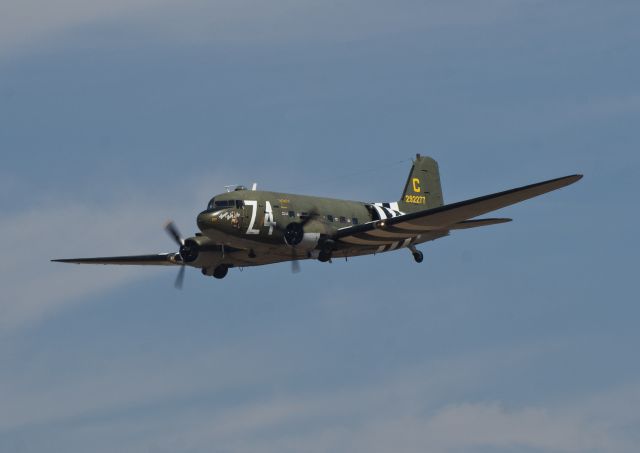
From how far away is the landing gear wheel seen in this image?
65.6 meters

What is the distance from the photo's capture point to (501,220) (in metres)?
65.4

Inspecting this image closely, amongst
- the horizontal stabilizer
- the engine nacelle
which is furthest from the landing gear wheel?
the horizontal stabilizer

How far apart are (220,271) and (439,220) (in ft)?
36.2

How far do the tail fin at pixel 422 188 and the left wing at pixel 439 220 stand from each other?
5367mm

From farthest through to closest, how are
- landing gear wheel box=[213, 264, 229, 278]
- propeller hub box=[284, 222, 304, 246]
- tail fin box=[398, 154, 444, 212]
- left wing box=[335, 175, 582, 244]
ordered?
1. tail fin box=[398, 154, 444, 212]
2. landing gear wheel box=[213, 264, 229, 278]
3. propeller hub box=[284, 222, 304, 246]
4. left wing box=[335, 175, 582, 244]

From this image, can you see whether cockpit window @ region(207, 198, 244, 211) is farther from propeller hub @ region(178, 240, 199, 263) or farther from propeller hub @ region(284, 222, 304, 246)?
propeller hub @ region(178, 240, 199, 263)

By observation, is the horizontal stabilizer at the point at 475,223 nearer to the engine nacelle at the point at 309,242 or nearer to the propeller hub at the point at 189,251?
the engine nacelle at the point at 309,242

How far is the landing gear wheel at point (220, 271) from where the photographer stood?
6556 cm

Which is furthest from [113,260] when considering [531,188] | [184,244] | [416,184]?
[531,188]

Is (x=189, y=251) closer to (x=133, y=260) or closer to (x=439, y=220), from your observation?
(x=133, y=260)

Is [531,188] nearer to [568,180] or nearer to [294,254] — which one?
[568,180]

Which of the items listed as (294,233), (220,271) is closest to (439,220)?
(294,233)

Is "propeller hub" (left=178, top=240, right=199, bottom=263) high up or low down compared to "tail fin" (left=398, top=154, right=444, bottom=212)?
down

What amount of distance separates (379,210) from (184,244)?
10.2m
